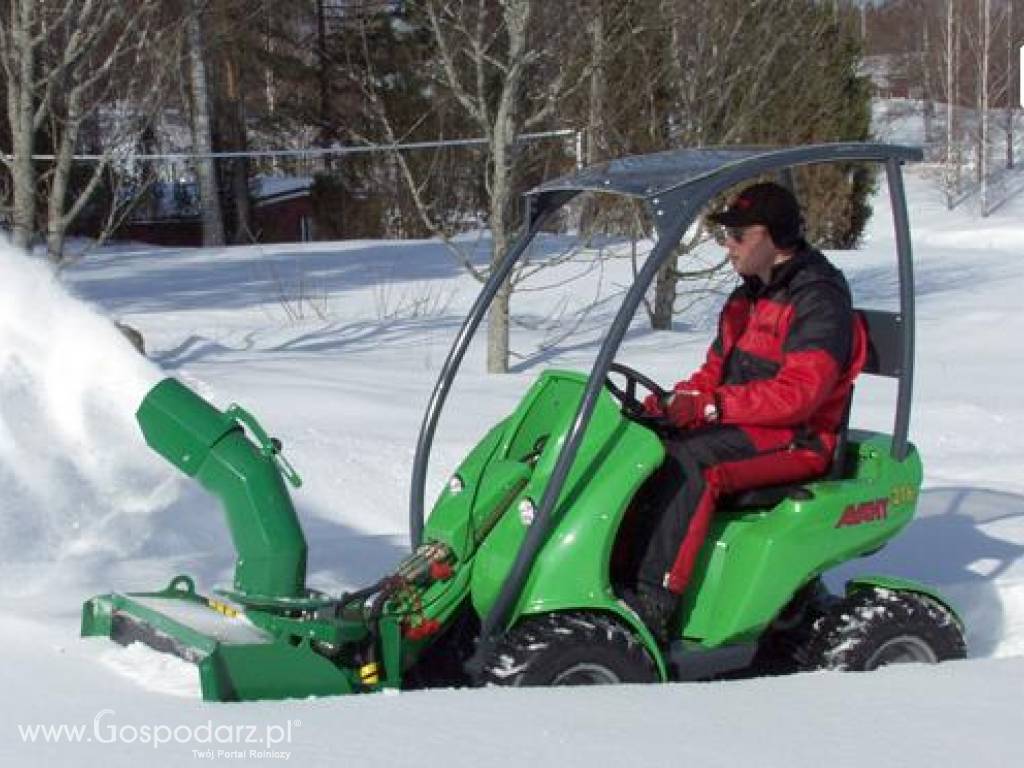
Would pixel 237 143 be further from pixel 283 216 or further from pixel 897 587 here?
pixel 897 587

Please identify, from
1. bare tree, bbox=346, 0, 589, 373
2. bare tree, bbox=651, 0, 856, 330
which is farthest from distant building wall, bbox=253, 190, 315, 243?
bare tree, bbox=346, 0, 589, 373

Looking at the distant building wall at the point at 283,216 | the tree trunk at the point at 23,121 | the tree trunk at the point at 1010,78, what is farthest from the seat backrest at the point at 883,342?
the tree trunk at the point at 1010,78

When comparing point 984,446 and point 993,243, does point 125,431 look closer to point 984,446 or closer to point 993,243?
point 984,446

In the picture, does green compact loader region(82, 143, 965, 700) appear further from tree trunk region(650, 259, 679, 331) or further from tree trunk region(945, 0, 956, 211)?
tree trunk region(945, 0, 956, 211)

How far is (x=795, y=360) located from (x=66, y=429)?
141 inches

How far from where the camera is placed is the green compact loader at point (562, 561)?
4.21 m

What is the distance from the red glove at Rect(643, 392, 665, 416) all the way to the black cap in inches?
22.2

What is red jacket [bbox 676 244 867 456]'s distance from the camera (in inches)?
177

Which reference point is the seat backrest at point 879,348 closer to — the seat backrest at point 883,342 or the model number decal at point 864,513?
the seat backrest at point 883,342

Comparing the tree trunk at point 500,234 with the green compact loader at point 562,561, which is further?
the tree trunk at point 500,234

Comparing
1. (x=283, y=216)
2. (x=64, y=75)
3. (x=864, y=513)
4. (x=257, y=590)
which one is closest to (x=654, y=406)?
(x=864, y=513)

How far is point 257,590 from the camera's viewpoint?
14.2 ft

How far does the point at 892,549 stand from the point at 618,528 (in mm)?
2365

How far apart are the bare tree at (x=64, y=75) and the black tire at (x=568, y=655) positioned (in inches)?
276
